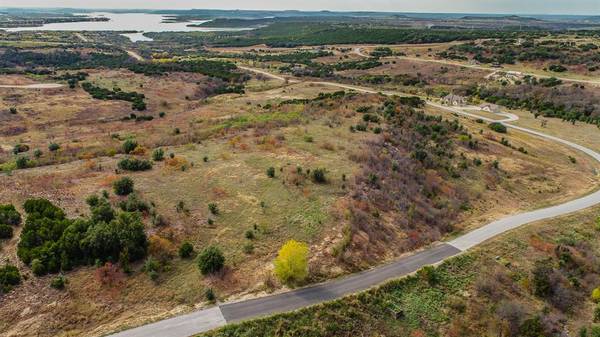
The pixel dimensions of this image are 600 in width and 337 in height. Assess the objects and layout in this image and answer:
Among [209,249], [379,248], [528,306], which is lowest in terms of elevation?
[528,306]

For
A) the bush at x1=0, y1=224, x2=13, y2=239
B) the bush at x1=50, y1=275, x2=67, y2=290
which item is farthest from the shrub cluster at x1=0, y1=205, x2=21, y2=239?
the bush at x1=50, y1=275, x2=67, y2=290

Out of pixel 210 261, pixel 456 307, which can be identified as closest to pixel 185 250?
pixel 210 261

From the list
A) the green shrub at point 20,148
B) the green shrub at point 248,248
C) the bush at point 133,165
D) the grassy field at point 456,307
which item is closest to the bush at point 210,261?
the green shrub at point 248,248

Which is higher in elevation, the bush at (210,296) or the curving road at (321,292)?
the bush at (210,296)

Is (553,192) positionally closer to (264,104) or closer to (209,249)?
(209,249)

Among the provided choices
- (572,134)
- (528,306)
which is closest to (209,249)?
(528,306)

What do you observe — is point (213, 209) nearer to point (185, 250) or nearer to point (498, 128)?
point (185, 250)

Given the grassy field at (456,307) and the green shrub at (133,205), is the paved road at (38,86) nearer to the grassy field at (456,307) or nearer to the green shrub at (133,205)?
the green shrub at (133,205)

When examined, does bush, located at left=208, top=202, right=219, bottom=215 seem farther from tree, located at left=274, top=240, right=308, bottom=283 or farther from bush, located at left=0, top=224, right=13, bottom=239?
bush, located at left=0, top=224, right=13, bottom=239
